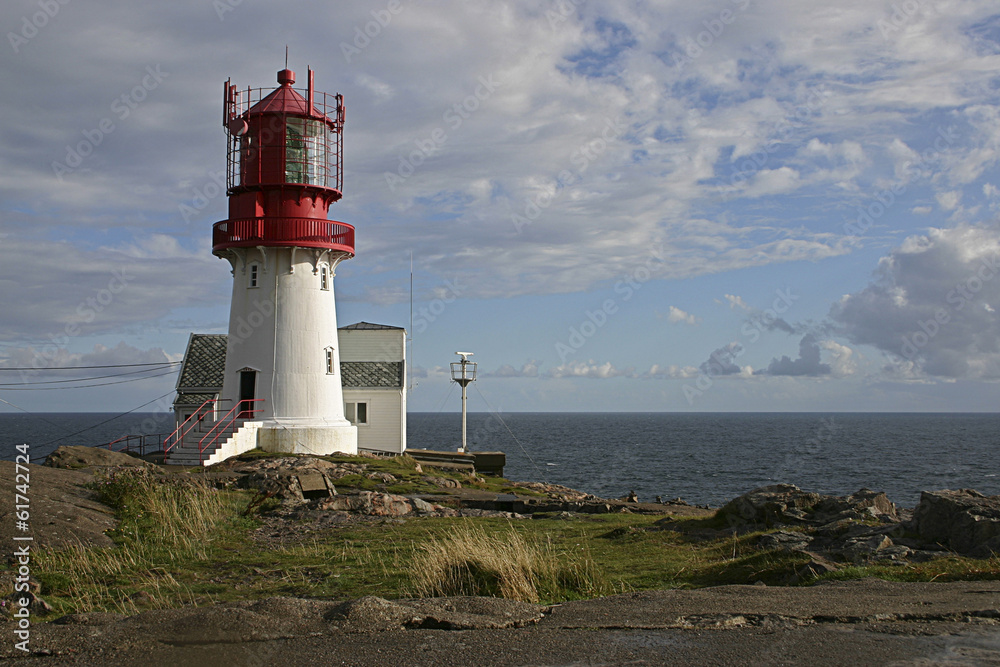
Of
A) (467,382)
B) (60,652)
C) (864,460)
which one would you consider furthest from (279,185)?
(864,460)

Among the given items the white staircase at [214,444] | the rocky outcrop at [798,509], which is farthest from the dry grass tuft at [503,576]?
the white staircase at [214,444]

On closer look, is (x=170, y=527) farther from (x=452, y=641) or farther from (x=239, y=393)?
(x=239, y=393)

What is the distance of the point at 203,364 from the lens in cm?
3750

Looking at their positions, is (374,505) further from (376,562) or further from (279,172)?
(279,172)

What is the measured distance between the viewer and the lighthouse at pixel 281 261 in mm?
28688

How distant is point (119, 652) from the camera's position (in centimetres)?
661

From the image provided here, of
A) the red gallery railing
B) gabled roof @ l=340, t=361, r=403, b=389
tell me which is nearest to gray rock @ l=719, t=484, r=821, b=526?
the red gallery railing

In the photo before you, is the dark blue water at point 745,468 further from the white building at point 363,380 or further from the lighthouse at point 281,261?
the lighthouse at point 281,261

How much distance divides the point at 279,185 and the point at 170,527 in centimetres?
1679

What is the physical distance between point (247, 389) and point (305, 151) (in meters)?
8.91

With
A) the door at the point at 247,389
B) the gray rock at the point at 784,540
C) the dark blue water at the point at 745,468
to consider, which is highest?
the door at the point at 247,389

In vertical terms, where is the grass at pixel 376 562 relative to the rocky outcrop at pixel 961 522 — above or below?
below

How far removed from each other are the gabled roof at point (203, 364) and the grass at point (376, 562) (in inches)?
802

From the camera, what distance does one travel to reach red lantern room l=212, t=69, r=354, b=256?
28578 millimetres
